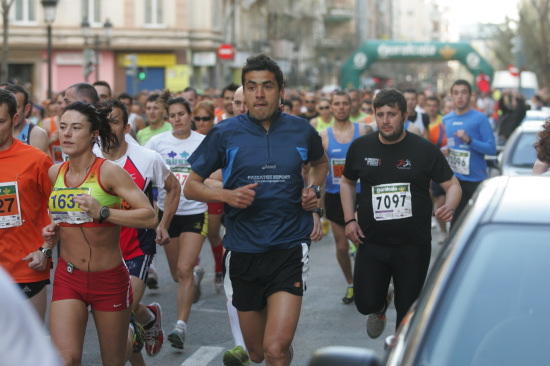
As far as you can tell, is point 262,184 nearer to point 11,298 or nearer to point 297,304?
point 297,304

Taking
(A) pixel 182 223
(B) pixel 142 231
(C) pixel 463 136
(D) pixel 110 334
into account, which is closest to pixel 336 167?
(C) pixel 463 136

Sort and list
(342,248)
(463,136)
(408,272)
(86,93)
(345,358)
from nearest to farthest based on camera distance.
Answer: (345,358)
(408,272)
(86,93)
(342,248)
(463,136)

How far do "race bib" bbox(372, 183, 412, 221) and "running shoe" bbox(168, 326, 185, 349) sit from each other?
1786mm

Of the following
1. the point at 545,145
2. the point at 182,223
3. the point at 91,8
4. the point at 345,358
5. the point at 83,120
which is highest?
the point at 91,8

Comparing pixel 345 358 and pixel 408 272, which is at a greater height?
pixel 345 358

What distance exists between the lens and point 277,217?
19.5ft

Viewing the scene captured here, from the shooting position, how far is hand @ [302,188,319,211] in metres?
5.96

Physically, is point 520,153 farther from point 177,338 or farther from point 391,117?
point 177,338

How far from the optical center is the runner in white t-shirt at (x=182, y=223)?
8406 mm

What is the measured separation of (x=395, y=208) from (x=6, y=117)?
2.44 m

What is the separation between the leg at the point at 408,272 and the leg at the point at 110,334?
6.68ft

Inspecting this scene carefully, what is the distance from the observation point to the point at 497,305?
11.5 ft

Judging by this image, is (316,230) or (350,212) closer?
(316,230)

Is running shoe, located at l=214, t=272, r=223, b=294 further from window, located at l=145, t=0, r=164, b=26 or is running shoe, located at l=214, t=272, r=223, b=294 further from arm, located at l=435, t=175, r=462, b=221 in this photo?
window, located at l=145, t=0, r=164, b=26
